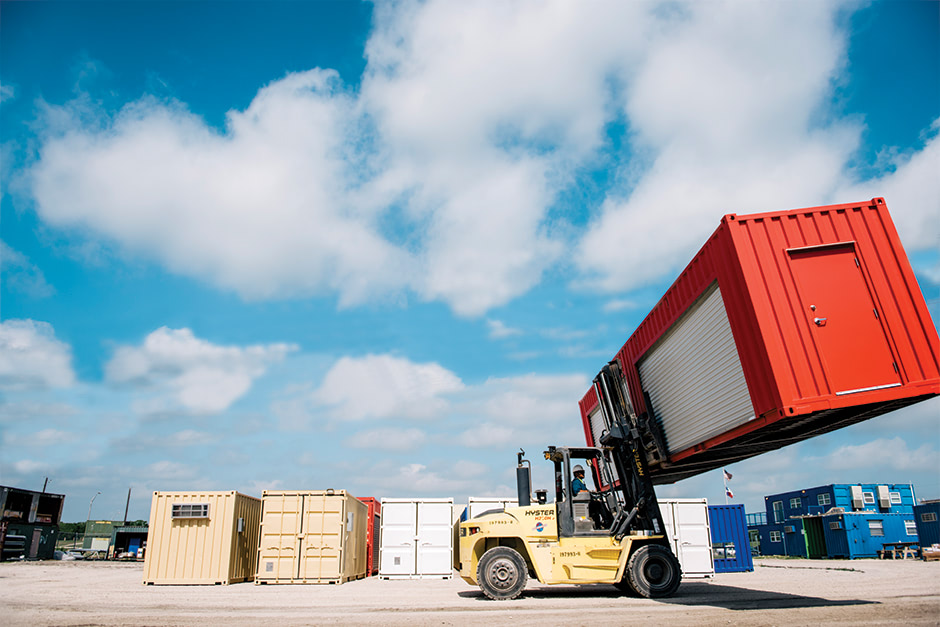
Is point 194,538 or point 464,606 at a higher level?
point 194,538

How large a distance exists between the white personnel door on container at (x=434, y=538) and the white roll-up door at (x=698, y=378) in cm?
990

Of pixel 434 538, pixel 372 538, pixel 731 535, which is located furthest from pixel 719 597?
pixel 372 538

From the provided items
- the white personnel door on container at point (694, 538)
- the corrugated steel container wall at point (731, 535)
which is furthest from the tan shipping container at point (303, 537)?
the corrugated steel container wall at point (731, 535)

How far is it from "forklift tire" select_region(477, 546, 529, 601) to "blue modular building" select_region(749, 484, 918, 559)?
96.8ft

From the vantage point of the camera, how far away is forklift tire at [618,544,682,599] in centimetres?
1125

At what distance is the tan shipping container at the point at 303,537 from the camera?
16203mm

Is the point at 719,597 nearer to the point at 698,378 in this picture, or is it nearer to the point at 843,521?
A: the point at 698,378

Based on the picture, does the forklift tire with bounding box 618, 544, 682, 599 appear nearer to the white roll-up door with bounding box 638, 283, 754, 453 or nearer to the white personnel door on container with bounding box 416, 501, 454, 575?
the white roll-up door with bounding box 638, 283, 754, 453

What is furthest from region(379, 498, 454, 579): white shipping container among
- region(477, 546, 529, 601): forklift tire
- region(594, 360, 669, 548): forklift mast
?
region(594, 360, 669, 548): forklift mast

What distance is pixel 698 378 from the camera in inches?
391

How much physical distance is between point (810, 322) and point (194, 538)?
52.7ft

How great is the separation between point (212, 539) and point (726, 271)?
49.3 feet

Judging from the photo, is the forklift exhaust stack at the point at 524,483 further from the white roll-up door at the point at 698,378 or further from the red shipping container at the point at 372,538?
the red shipping container at the point at 372,538

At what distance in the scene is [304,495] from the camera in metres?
16.7
